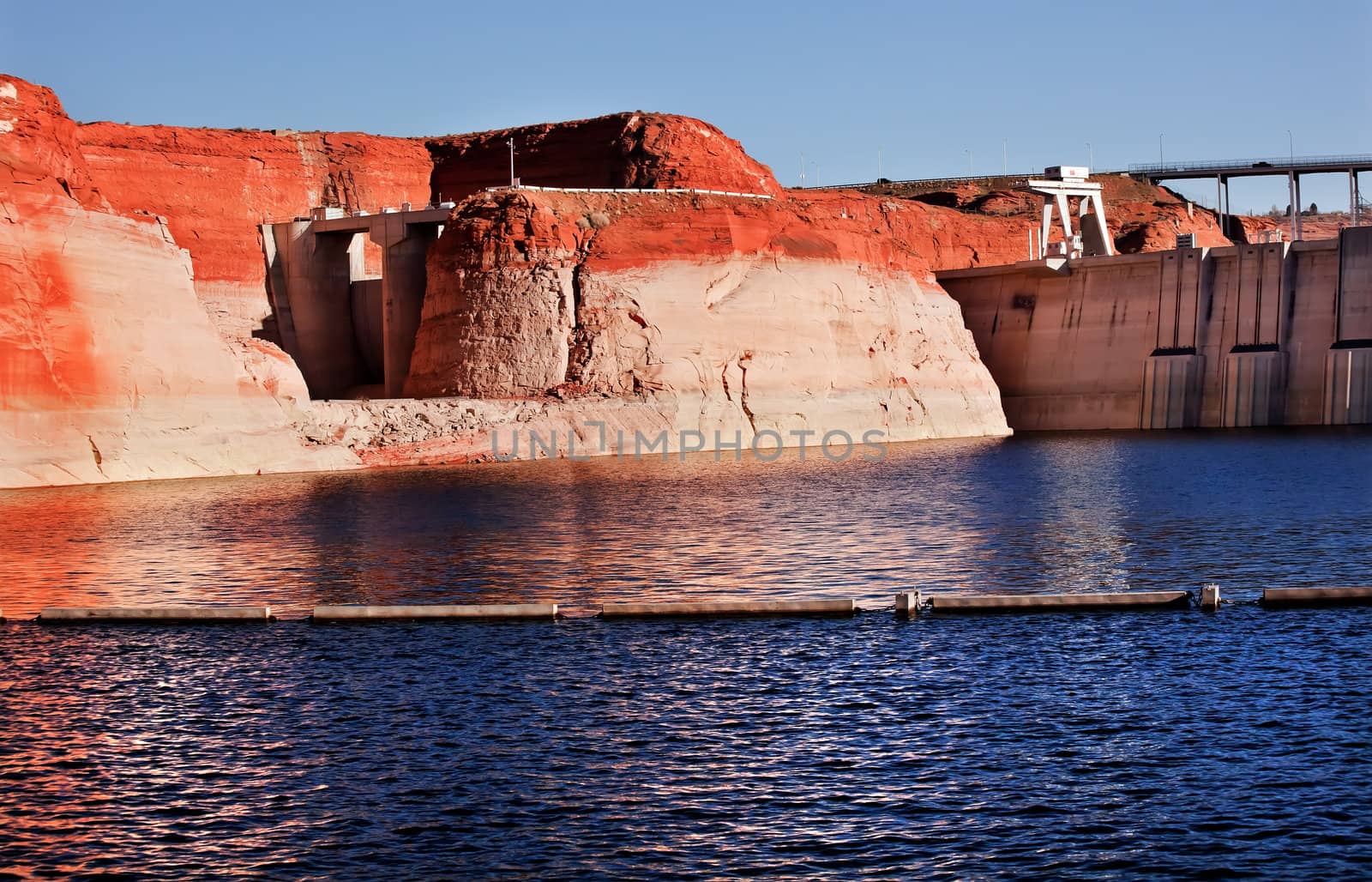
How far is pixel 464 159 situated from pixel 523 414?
34.7 meters

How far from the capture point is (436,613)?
20.5m

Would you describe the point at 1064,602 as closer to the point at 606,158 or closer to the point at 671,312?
the point at 671,312

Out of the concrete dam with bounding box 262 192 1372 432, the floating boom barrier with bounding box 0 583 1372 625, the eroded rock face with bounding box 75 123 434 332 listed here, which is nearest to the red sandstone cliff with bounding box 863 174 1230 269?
the concrete dam with bounding box 262 192 1372 432

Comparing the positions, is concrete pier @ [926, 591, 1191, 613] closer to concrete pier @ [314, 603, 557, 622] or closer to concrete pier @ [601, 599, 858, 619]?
concrete pier @ [601, 599, 858, 619]

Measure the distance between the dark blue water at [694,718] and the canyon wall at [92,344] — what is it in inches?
541

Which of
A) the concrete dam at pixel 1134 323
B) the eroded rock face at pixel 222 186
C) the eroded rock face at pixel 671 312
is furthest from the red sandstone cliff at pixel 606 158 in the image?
the concrete dam at pixel 1134 323

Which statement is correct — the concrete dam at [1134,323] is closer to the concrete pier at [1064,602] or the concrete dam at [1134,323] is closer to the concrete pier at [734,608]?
the concrete pier at [734,608]

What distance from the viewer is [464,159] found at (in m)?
87.8

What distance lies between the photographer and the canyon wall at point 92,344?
41.8 metres

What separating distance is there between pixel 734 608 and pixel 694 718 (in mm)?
5371

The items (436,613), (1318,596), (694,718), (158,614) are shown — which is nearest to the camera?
(694,718)

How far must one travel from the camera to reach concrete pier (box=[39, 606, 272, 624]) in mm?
20391

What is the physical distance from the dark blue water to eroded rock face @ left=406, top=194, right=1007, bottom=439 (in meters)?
31.0

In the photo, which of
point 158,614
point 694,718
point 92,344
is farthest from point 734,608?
point 92,344
